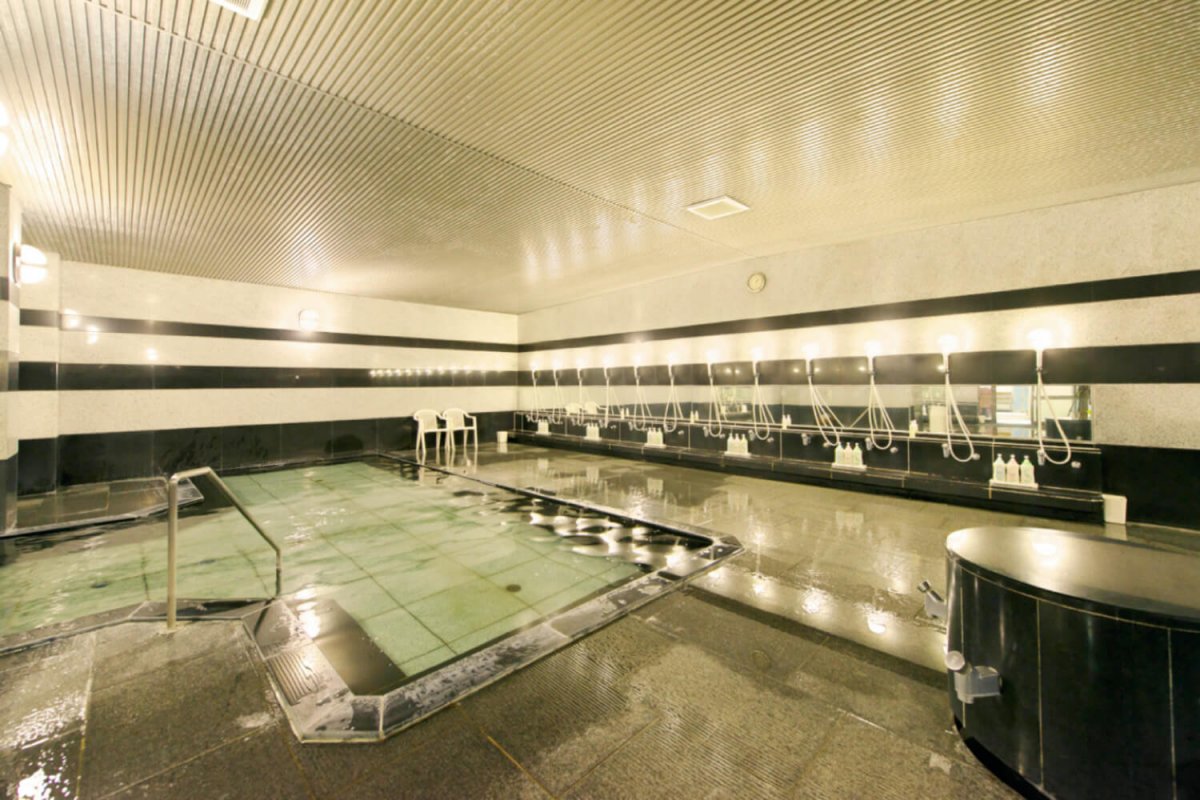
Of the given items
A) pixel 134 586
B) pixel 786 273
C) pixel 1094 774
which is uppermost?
pixel 786 273

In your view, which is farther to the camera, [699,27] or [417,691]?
[699,27]

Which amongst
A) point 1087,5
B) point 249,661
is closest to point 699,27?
point 1087,5

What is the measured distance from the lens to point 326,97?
326 centimetres

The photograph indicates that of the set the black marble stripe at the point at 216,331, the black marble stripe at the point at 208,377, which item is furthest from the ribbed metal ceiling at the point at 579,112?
the black marble stripe at the point at 208,377

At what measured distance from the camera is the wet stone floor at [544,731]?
1603 mm

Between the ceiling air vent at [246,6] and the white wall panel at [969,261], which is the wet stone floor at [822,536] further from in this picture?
the ceiling air vent at [246,6]

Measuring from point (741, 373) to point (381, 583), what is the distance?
6.15 metres

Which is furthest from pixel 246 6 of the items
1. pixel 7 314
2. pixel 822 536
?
pixel 822 536

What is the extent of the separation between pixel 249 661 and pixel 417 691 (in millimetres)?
979

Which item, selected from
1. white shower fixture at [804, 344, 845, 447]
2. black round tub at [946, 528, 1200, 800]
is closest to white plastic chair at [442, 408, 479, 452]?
white shower fixture at [804, 344, 845, 447]

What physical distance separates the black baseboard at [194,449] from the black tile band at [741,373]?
81 cm

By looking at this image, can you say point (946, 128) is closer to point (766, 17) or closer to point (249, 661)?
point (766, 17)

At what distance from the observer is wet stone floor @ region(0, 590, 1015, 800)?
1.60 m

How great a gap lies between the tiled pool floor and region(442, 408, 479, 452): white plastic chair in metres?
4.78
